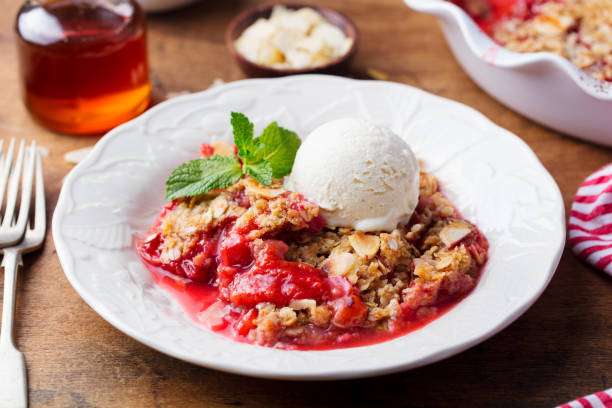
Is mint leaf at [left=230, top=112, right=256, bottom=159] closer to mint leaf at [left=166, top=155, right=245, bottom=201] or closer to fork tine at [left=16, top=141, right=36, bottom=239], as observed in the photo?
mint leaf at [left=166, top=155, right=245, bottom=201]

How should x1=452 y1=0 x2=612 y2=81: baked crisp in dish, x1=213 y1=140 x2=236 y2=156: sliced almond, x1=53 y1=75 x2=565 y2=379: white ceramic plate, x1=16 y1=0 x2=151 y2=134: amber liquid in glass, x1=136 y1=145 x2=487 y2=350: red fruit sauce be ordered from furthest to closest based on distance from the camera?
x1=452 y1=0 x2=612 y2=81: baked crisp in dish, x1=16 y1=0 x2=151 y2=134: amber liquid in glass, x1=213 y1=140 x2=236 y2=156: sliced almond, x1=136 y1=145 x2=487 y2=350: red fruit sauce, x1=53 y1=75 x2=565 y2=379: white ceramic plate

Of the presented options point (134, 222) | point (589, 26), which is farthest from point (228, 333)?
point (589, 26)

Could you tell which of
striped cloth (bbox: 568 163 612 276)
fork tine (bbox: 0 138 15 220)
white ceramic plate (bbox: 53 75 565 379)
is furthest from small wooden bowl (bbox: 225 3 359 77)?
striped cloth (bbox: 568 163 612 276)

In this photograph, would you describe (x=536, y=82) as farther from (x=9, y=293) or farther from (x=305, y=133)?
(x=9, y=293)

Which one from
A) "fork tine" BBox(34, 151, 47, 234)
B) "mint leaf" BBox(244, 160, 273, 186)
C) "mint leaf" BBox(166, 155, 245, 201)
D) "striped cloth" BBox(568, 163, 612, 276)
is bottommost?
"fork tine" BBox(34, 151, 47, 234)

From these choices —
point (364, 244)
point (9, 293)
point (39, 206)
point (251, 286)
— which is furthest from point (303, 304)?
point (39, 206)

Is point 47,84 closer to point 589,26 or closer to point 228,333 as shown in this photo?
point 228,333
